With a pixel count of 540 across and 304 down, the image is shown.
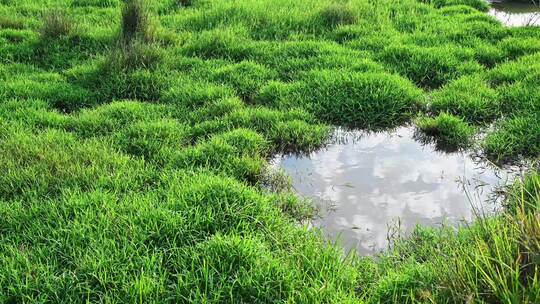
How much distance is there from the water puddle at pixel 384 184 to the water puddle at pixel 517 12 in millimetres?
4333

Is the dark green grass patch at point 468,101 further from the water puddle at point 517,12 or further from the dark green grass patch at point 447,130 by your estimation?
the water puddle at point 517,12

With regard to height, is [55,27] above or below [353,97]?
above

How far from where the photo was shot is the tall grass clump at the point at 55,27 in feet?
27.8

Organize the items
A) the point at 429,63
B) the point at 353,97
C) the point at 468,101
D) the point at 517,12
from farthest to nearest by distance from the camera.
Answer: the point at 517,12 → the point at 429,63 → the point at 353,97 → the point at 468,101

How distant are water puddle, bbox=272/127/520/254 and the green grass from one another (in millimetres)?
227

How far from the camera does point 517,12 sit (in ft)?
33.1

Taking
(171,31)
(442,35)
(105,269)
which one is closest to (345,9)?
(442,35)

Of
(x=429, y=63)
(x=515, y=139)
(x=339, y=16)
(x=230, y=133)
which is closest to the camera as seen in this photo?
(x=515, y=139)

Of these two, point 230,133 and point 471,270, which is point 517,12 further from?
point 471,270

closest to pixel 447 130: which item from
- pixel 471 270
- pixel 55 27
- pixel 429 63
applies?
pixel 429 63

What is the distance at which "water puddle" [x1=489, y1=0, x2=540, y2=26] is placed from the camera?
937cm

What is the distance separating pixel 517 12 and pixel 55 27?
7805mm

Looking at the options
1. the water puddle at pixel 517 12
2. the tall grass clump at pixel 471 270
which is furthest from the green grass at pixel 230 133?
the water puddle at pixel 517 12

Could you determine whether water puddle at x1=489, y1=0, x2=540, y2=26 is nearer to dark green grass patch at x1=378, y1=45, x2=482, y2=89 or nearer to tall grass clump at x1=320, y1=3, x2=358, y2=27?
dark green grass patch at x1=378, y1=45, x2=482, y2=89
